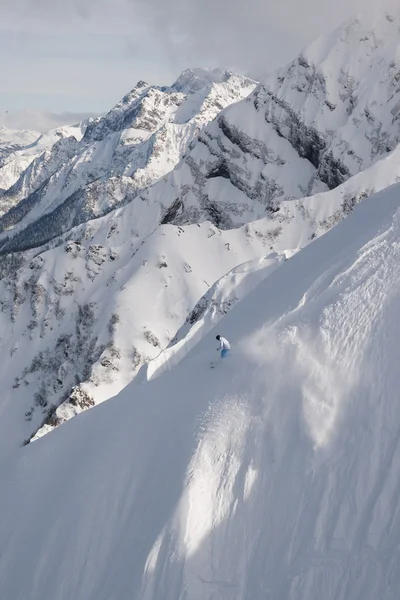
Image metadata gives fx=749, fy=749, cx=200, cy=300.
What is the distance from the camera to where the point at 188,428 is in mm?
34750

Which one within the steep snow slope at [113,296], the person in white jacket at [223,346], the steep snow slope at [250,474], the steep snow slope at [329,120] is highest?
the steep snow slope at [329,120]

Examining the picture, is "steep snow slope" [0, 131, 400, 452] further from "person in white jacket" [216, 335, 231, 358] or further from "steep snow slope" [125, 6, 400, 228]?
"person in white jacket" [216, 335, 231, 358]

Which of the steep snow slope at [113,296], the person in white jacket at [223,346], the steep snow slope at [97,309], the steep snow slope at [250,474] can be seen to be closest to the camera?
the steep snow slope at [250,474]

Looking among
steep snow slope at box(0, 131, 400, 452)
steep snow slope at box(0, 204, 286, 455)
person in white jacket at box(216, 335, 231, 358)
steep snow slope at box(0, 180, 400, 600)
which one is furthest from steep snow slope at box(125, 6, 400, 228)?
person in white jacket at box(216, 335, 231, 358)

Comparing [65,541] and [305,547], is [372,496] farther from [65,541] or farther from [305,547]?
[65,541]

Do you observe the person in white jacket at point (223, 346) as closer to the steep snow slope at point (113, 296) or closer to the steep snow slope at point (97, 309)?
the steep snow slope at point (97, 309)

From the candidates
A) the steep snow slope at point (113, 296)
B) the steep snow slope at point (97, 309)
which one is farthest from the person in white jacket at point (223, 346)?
the steep snow slope at point (113, 296)

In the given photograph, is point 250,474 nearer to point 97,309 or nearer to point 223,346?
point 223,346

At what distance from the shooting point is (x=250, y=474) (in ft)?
104

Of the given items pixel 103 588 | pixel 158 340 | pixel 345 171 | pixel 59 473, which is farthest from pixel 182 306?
pixel 103 588

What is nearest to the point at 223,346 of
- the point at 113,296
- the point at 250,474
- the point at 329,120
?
the point at 250,474

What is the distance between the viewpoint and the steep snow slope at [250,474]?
28.7 m

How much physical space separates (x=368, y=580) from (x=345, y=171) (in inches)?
6276

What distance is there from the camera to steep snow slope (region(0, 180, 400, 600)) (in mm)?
28734
